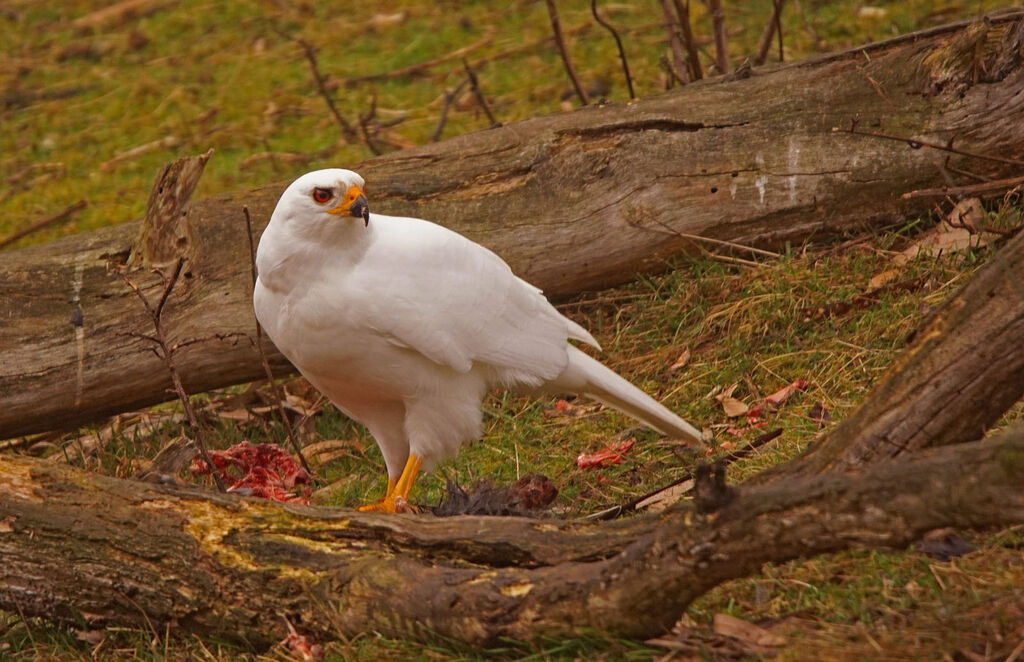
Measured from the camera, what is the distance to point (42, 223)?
6953 millimetres

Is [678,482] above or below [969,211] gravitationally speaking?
below

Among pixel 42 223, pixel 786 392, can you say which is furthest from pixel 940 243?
pixel 42 223

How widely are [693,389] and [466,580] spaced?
6.69ft

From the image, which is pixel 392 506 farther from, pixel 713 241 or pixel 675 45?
pixel 675 45

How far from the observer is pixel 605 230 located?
489 centimetres

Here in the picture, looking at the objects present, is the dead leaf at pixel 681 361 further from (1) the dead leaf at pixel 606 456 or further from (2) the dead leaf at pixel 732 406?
(1) the dead leaf at pixel 606 456

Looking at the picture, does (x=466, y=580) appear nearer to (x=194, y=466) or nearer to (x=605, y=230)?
(x=194, y=466)

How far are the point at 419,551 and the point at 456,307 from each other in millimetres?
1081

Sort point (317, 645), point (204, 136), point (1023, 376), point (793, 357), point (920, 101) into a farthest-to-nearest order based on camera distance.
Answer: point (204, 136)
point (920, 101)
point (793, 357)
point (317, 645)
point (1023, 376)

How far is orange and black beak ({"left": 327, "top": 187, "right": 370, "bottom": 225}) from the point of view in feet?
11.7

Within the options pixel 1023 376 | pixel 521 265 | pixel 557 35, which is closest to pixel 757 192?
pixel 521 265

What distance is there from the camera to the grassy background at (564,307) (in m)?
2.68

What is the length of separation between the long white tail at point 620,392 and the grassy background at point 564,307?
0.49 ft

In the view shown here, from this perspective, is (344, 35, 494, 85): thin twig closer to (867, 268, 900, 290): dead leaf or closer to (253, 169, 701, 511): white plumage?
(867, 268, 900, 290): dead leaf
